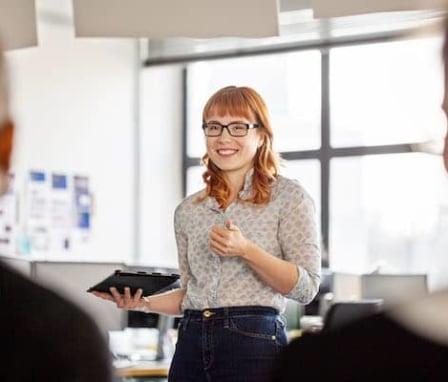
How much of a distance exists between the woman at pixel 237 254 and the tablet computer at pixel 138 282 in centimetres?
2

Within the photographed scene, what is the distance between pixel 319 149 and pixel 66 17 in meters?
2.32

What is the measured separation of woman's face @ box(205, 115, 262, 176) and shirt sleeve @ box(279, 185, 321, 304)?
153 mm

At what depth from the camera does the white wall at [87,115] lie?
23.7 feet

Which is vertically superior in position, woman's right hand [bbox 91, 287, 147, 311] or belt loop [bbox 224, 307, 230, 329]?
woman's right hand [bbox 91, 287, 147, 311]

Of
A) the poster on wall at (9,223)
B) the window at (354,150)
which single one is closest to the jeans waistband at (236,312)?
the poster on wall at (9,223)

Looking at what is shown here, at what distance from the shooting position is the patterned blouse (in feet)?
7.77

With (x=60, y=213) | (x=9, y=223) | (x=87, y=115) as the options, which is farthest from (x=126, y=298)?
(x=87, y=115)

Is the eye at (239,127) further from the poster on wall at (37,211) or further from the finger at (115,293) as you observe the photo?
the poster on wall at (37,211)

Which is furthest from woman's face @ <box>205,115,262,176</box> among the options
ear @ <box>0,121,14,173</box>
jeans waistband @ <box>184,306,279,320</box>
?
ear @ <box>0,121,14,173</box>

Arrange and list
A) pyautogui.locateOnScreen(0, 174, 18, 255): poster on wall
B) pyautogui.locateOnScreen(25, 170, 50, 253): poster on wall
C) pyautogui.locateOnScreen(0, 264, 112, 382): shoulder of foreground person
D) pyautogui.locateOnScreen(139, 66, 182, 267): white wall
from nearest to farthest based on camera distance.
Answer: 1. pyautogui.locateOnScreen(0, 264, 112, 382): shoulder of foreground person
2. pyautogui.locateOnScreen(0, 174, 18, 255): poster on wall
3. pyautogui.locateOnScreen(25, 170, 50, 253): poster on wall
4. pyautogui.locateOnScreen(139, 66, 182, 267): white wall

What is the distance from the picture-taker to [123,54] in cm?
818

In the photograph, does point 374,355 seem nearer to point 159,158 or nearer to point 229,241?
point 229,241

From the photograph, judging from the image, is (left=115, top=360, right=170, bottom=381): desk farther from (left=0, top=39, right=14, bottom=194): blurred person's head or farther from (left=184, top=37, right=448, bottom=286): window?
(left=184, top=37, right=448, bottom=286): window

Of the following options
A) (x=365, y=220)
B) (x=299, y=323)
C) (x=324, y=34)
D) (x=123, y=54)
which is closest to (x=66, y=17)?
(x=123, y=54)
